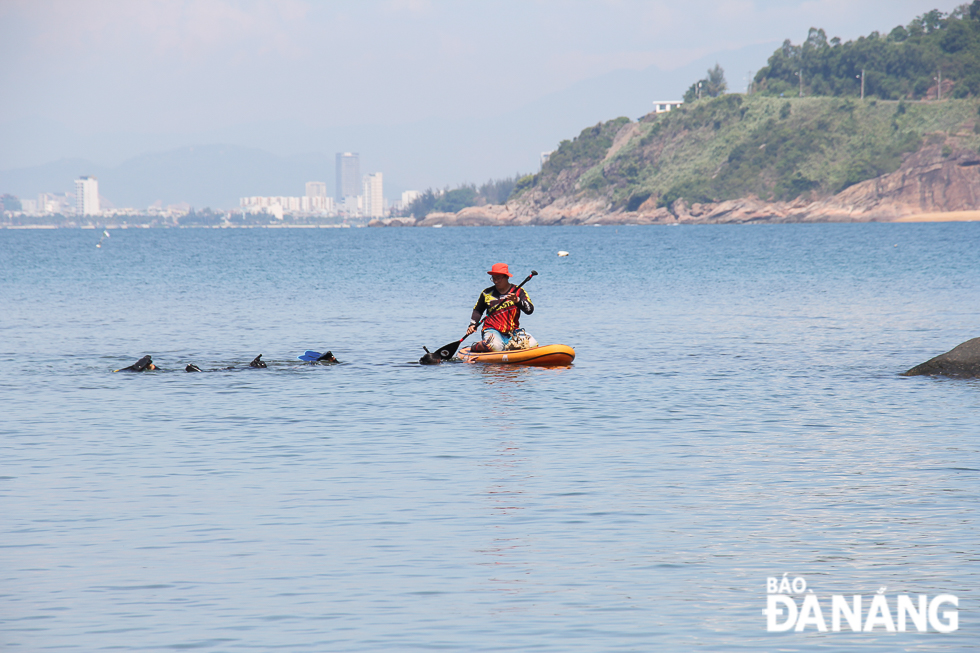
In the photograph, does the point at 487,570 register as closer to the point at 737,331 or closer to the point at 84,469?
the point at 84,469

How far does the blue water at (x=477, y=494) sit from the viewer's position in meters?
8.05

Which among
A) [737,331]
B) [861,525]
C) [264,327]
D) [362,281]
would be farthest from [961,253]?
[861,525]

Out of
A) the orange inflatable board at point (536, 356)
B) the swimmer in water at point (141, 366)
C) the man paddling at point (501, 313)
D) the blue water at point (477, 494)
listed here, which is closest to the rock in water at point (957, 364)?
the blue water at point (477, 494)

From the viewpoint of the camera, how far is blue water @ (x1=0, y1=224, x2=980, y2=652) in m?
8.05

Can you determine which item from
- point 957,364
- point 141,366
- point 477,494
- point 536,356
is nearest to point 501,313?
point 536,356

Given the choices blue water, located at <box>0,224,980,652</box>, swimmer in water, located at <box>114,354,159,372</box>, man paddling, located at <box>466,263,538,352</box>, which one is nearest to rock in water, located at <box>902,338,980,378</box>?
blue water, located at <box>0,224,980,652</box>

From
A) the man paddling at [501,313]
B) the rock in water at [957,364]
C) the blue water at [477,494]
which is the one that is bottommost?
the blue water at [477,494]

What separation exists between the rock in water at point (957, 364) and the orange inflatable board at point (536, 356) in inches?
258

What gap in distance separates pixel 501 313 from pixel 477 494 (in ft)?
37.3

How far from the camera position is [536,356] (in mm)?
22906

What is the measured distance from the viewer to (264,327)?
33.2 meters

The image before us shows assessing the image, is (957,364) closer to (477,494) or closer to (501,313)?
(501,313)

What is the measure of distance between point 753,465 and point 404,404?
22.4ft

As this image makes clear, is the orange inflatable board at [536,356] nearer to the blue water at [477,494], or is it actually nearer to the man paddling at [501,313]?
the man paddling at [501,313]
